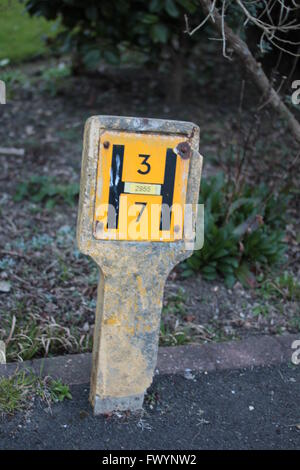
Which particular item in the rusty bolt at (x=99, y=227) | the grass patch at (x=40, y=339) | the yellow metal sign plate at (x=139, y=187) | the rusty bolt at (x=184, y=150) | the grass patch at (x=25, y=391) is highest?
the rusty bolt at (x=184, y=150)

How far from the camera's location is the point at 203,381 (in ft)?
9.86

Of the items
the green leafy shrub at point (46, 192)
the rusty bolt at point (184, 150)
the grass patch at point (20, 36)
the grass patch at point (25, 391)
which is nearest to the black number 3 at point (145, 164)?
the rusty bolt at point (184, 150)

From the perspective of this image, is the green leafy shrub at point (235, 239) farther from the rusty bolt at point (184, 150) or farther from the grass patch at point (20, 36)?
the grass patch at point (20, 36)

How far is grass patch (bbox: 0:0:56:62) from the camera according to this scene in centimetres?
791

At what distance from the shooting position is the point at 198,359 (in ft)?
10.3

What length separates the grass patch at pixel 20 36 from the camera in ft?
26.0

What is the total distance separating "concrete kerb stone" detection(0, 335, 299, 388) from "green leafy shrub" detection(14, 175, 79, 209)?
192 cm

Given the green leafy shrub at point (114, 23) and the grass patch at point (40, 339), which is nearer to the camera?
the grass patch at point (40, 339)

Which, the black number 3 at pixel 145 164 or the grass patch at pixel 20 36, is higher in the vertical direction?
the black number 3 at pixel 145 164

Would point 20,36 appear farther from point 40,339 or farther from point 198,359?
point 198,359

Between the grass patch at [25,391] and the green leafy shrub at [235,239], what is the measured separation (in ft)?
4.57

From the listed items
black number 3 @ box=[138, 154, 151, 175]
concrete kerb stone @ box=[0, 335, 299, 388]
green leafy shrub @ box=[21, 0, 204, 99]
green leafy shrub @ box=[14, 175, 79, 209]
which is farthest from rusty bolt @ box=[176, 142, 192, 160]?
green leafy shrub @ box=[21, 0, 204, 99]

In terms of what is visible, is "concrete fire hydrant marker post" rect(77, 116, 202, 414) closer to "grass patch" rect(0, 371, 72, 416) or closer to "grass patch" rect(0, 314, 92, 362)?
"grass patch" rect(0, 371, 72, 416)

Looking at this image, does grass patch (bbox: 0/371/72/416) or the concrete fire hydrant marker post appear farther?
grass patch (bbox: 0/371/72/416)
